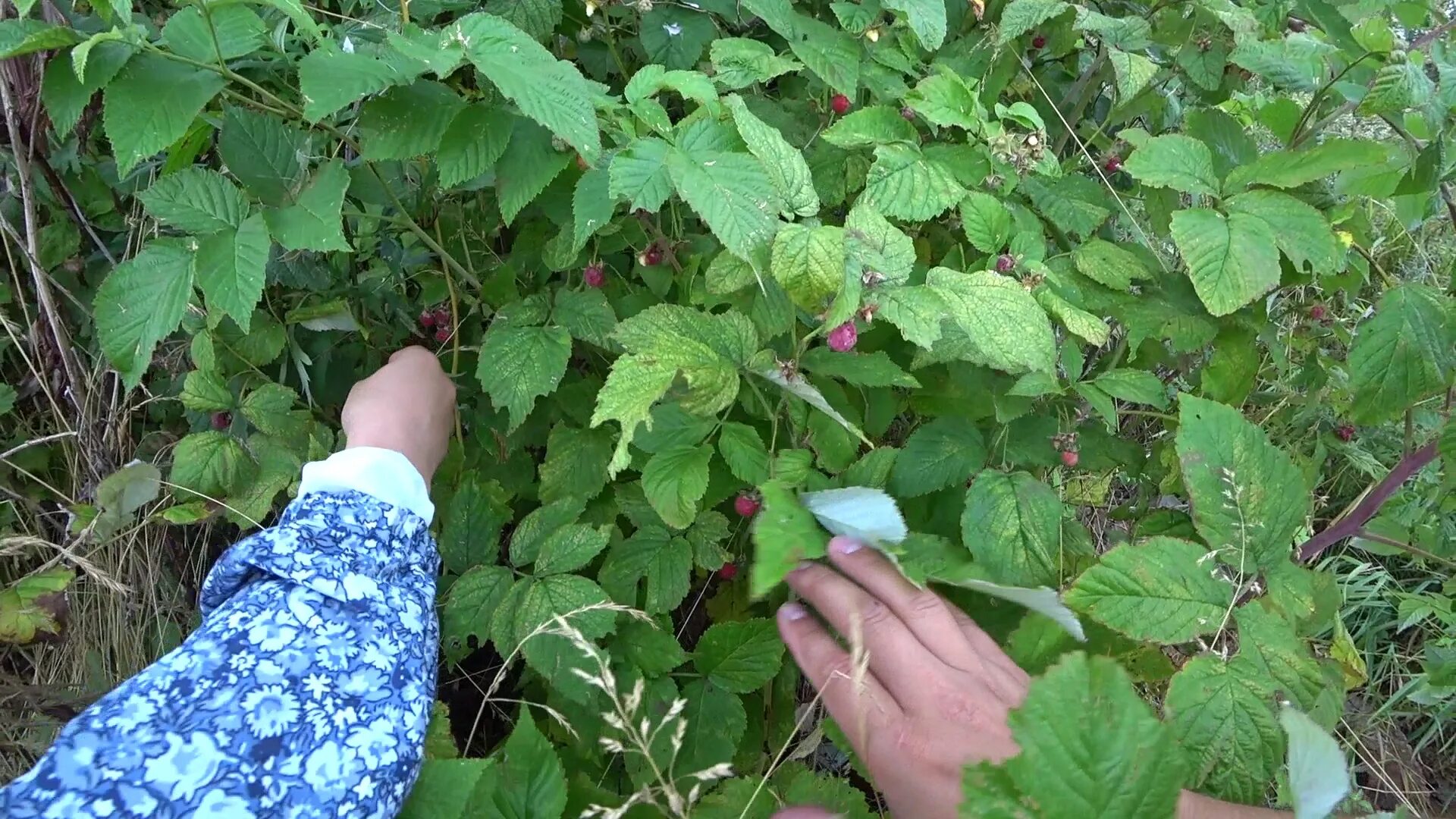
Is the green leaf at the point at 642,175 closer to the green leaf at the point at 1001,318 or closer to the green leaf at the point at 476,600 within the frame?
the green leaf at the point at 1001,318

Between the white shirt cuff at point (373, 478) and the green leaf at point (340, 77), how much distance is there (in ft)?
1.80

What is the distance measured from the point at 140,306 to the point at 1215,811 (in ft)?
4.69

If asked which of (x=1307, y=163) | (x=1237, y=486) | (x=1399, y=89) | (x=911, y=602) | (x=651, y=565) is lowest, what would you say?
(x=651, y=565)

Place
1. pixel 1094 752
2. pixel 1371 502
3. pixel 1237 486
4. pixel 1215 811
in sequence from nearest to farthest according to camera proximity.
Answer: pixel 1094 752 → pixel 1215 811 → pixel 1237 486 → pixel 1371 502

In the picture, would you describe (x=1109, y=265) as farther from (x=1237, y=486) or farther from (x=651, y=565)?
(x=651, y=565)

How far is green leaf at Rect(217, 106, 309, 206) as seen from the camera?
1.15 meters

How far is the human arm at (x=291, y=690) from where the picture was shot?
0.90 metres

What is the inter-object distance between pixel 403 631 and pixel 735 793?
529mm

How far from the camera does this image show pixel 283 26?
1.18 m

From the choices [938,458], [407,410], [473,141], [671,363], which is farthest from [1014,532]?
[407,410]

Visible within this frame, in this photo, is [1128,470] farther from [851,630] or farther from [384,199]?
[384,199]

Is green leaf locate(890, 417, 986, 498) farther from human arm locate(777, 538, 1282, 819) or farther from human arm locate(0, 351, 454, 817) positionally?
human arm locate(0, 351, 454, 817)

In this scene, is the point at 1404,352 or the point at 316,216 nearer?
the point at 316,216

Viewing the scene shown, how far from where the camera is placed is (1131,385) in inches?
46.7
